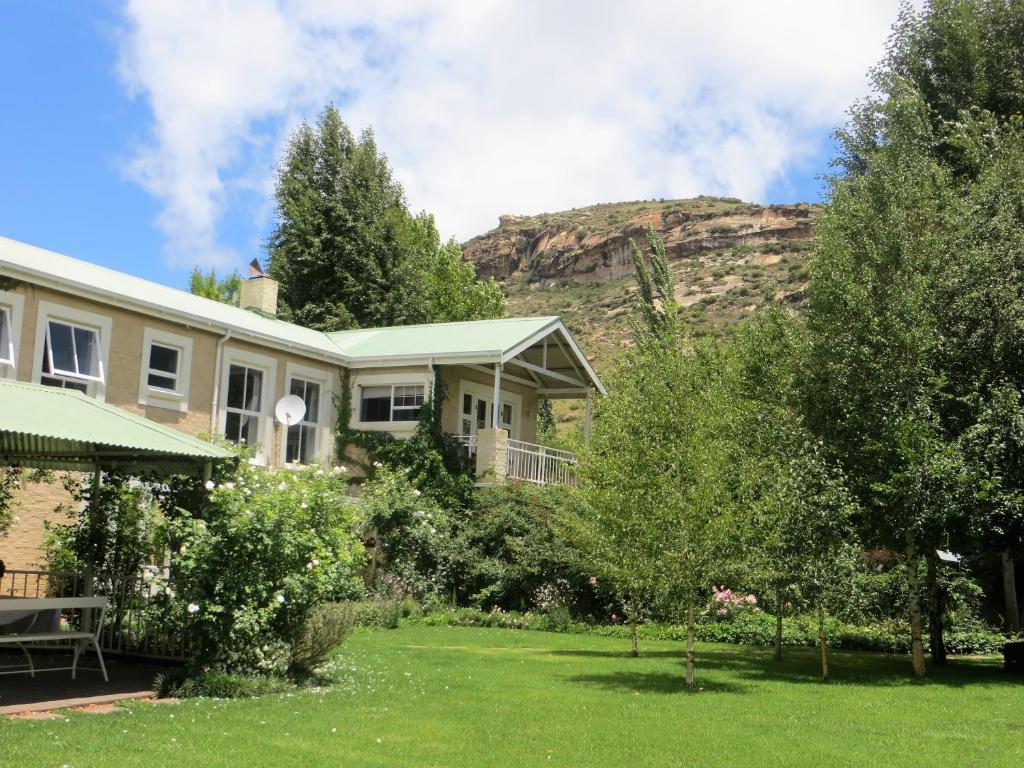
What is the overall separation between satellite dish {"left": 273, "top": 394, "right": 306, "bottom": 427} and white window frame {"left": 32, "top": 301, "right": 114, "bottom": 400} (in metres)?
4.33

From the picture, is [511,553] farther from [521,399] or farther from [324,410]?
[521,399]

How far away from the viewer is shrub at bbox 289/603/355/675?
Answer: 11.7 metres

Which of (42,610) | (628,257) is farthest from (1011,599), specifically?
(628,257)

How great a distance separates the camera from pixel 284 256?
127 ft

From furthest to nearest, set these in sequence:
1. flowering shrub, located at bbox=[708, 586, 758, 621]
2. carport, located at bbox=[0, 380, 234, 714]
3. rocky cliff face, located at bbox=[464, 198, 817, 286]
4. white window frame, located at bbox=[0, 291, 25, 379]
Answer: rocky cliff face, located at bbox=[464, 198, 817, 286] < flowering shrub, located at bbox=[708, 586, 758, 621] < white window frame, located at bbox=[0, 291, 25, 379] < carport, located at bbox=[0, 380, 234, 714]

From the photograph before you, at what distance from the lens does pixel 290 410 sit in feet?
76.9

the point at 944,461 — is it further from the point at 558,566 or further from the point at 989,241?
the point at 558,566

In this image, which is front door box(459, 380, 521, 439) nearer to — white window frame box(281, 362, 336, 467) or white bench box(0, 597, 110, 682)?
white window frame box(281, 362, 336, 467)

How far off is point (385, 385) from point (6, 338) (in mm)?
10146

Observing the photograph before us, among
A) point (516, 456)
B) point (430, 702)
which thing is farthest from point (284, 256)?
point (430, 702)

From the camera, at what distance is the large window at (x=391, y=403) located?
26.1 metres

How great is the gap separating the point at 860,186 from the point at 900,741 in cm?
1153

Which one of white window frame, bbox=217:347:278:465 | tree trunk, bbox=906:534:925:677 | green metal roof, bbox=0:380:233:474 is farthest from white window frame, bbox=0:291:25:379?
tree trunk, bbox=906:534:925:677

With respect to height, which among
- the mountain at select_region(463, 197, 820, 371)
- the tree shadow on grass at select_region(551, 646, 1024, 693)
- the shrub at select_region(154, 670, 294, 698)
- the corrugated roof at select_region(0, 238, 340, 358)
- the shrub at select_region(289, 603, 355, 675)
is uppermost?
the mountain at select_region(463, 197, 820, 371)
